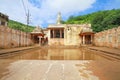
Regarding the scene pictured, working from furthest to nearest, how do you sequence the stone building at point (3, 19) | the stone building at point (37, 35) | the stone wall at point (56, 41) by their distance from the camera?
the stone wall at point (56, 41)
the stone building at point (37, 35)
the stone building at point (3, 19)

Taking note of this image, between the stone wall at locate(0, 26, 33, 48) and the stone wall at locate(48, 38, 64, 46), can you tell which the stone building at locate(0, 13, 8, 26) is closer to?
the stone wall at locate(0, 26, 33, 48)

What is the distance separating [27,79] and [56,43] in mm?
28244

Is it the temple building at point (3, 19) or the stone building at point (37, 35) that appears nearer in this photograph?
the temple building at point (3, 19)

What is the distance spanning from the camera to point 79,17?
228 ft

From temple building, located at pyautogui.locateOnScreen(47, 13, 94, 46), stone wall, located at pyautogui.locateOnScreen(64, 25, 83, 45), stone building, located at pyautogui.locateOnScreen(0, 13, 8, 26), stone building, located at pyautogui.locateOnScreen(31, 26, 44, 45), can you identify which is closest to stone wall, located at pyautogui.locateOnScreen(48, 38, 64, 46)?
temple building, located at pyautogui.locateOnScreen(47, 13, 94, 46)

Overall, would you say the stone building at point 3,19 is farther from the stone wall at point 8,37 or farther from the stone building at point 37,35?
the stone wall at point 8,37

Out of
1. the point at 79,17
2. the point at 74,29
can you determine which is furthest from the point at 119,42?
the point at 79,17

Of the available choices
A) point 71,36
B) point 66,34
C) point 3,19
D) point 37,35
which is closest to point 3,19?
point 3,19

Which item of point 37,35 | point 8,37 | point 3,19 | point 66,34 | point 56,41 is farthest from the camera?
point 66,34

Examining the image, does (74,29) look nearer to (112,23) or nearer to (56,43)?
(56,43)

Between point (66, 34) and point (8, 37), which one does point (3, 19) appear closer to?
point (8, 37)

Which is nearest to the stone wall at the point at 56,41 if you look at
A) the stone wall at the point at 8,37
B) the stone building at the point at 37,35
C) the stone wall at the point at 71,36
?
the stone wall at the point at 71,36

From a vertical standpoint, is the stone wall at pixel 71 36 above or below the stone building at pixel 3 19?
below

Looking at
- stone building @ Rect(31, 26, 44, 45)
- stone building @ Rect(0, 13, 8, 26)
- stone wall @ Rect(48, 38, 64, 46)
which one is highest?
stone building @ Rect(0, 13, 8, 26)
